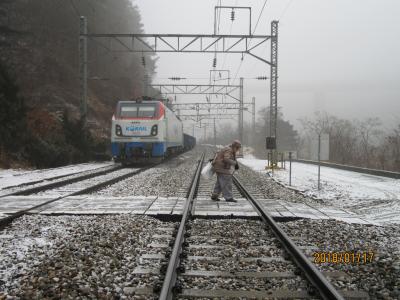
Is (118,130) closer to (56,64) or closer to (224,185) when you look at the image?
(224,185)

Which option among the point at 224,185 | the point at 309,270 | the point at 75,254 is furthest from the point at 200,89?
the point at 309,270

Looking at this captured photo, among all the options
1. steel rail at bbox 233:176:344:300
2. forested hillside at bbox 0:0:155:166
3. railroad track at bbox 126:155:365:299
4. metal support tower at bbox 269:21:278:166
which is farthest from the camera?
forested hillside at bbox 0:0:155:166

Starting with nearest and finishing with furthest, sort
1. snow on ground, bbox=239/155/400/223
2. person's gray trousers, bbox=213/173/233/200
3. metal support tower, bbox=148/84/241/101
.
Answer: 1. snow on ground, bbox=239/155/400/223
2. person's gray trousers, bbox=213/173/233/200
3. metal support tower, bbox=148/84/241/101

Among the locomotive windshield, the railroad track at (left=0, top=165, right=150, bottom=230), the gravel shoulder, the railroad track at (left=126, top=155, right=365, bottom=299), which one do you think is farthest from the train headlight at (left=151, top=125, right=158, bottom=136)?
the railroad track at (left=126, top=155, right=365, bottom=299)

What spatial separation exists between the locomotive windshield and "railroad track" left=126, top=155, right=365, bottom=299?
14331 millimetres

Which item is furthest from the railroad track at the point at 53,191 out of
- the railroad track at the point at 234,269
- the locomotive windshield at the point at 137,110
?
the locomotive windshield at the point at 137,110

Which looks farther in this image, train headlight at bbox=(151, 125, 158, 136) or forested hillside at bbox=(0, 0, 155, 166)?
forested hillside at bbox=(0, 0, 155, 166)

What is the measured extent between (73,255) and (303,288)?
104 inches

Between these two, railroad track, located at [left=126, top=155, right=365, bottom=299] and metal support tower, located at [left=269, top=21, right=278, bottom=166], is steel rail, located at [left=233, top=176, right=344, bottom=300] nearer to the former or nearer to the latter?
railroad track, located at [left=126, top=155, right=365, bottom=299]

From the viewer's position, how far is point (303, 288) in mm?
3879

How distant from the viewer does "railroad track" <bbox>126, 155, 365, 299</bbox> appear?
3695mm

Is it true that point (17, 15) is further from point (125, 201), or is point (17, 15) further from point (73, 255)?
point (73, 255)

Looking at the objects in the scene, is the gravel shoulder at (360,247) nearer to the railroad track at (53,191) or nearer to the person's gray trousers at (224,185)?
the person's gray trousers at (224,185)

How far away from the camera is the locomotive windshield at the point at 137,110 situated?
19.8 m
